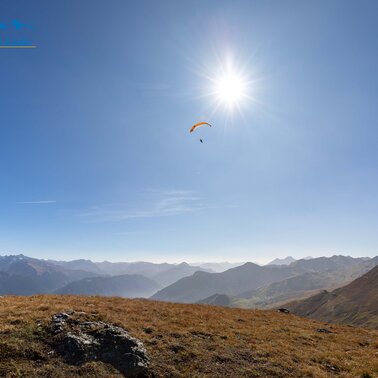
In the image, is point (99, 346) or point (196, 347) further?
point (196, 347)

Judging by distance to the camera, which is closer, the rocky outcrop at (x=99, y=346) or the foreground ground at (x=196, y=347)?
the foreground ground at (x=196, y=347)

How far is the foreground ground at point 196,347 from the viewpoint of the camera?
13.9 metres

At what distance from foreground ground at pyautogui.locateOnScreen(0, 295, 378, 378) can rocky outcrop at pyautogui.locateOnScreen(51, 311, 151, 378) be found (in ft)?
1.82

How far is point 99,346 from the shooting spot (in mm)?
15734

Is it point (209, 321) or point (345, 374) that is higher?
point (209, 321)

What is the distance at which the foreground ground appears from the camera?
13.9 m

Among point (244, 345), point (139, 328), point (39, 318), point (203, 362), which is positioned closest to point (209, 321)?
point (244, 345)

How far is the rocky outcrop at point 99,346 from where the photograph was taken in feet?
47.5

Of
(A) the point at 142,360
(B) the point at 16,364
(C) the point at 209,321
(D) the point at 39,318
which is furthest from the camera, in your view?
(C) the point at 209,321

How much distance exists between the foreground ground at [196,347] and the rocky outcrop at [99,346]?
55 centimetres

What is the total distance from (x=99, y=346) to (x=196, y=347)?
570 cm

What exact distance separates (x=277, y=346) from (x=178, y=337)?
6.78m

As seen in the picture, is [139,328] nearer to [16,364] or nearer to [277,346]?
Answer: [16,364]

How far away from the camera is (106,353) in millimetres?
15273
